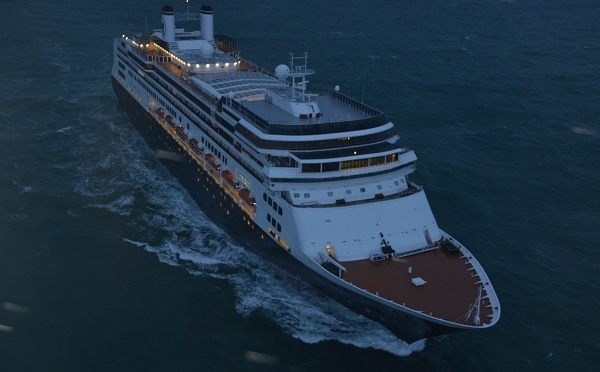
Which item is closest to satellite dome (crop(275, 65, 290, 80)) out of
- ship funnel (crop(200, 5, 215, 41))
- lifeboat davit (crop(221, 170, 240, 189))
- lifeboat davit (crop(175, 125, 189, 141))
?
lifeboat davit (crop(175, 125, 189, 141))

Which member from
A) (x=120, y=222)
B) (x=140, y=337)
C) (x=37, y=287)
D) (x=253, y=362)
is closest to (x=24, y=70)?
(x=120, y=222)

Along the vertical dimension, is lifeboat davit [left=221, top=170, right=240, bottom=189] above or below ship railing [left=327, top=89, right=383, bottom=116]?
below

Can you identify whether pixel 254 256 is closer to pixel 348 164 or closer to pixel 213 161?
pixel 213 161

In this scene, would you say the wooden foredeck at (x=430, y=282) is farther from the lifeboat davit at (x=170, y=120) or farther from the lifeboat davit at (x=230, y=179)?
the lifeboat davit at (x=170, y=120)

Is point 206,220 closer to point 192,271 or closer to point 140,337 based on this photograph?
point 192,271

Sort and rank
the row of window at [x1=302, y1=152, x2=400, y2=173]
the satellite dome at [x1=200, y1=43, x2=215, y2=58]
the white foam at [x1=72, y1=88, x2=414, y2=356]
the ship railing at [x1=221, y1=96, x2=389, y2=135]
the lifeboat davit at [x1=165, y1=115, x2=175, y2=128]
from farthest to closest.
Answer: the satellite dome at [x1=200, y1=43, x2=215, y2=58]
the lifeboat davit at [x1=165, y1=115, x2=175, y2=128]
the ship railing at [x1=221, y1=96, x2=389, y2=135]
the row of window at [x1=302, y1=152, x2=400, y2=173]
the white foam at [x1=72, y1=88, x2=414, y2=356]

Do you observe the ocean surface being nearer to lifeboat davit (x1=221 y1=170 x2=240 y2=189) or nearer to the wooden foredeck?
the wooden foredeck
